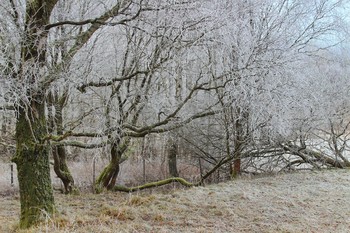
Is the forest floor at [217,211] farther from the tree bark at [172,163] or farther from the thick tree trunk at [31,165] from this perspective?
the tree bark at [172,163]

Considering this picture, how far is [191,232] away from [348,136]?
7121mm

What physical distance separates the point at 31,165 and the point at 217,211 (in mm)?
2473

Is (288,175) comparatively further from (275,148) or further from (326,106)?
(326,106)

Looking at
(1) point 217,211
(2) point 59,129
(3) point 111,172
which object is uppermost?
(2) point 59,129

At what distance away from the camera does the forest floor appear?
421 centimetres

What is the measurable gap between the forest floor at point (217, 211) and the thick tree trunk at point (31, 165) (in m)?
0.22

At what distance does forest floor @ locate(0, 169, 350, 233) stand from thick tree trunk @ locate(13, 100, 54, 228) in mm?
219

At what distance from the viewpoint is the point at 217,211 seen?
5.06 meters

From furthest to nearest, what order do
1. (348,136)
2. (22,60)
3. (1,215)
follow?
(348,136) → (1,215) → (22,60)

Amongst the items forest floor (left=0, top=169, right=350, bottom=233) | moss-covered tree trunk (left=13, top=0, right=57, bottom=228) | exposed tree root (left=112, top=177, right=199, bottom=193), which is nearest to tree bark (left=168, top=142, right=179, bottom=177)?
exposed tree root (left=112, top=177, right=199, bottom=193)

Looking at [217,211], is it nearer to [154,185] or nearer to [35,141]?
[35,141]

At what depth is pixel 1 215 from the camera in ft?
16.7

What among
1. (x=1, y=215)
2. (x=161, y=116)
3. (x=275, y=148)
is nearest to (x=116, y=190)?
(x=161, y=116)

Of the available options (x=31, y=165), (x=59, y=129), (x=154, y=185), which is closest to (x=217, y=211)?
(x=31, y=165)
